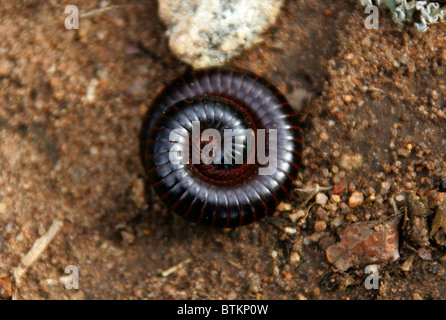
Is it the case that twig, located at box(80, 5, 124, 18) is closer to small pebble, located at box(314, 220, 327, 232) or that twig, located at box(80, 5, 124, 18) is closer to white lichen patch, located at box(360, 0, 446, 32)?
white lichen patch, located at box(360, 0, 446, 32)

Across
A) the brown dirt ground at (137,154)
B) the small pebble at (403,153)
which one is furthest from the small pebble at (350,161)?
the small pebble at (403,153)

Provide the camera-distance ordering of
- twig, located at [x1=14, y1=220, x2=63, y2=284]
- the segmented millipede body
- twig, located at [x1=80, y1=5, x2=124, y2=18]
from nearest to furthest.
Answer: the segmented millipede body < twig, located at [x1=14, y1=220, x2=63, y2=284] < twig, located at [x1=80, y1=5, x2=124, y2=18]

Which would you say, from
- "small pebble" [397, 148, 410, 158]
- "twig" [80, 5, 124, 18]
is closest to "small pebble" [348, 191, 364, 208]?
"small pebble" [397, 148, 410, 158]

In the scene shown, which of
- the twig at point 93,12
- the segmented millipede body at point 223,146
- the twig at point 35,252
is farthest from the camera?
the twig at point 93,12

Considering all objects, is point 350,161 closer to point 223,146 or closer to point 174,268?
point 223,146

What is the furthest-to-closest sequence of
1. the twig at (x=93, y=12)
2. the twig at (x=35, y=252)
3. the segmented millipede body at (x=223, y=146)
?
the twig at (x=93, y=12), the twig at (x=35, y=252), the segmented millipede body at (x=223, y=146)

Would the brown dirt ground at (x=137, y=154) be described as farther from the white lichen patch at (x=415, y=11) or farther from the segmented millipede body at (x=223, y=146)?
the segmented millipede body at (x=223, y=146)

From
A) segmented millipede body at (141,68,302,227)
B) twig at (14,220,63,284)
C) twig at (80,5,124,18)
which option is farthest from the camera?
twig at (80,5,124,18)

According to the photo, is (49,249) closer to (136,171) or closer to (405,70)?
(136,171)
